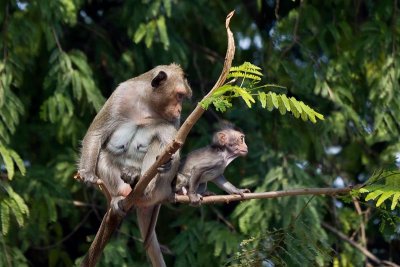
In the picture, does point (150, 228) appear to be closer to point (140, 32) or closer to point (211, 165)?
point (211, 165)

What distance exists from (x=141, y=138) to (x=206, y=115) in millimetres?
3757

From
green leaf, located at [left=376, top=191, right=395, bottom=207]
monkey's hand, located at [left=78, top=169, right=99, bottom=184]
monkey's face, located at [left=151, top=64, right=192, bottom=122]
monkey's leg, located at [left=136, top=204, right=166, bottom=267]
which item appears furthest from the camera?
monkey's face, located at [left=151, top=64, right=192, bottom=122]

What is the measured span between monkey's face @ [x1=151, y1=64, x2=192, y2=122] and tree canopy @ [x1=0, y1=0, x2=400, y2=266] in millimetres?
1618

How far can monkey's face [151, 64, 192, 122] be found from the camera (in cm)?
799

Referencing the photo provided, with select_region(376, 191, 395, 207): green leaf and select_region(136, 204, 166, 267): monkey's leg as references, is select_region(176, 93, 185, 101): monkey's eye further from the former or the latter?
select_region(376, 191, 395, 207): green leaf

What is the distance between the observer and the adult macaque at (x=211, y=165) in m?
8.27

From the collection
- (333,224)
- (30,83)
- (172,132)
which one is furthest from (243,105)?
(172,132)

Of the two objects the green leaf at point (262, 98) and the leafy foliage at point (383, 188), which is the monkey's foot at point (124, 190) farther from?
the green leaf at point (262, 98)

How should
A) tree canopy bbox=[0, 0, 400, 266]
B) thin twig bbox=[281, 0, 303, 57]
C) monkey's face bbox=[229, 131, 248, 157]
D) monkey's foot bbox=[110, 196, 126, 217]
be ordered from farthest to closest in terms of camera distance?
thin twig bbox=[281, 0, 303, 57] < tree canopy bbox=[0, 0, 400, 266] < monkey's face bbox=[229, 131, 248, 157] < monkey's foot bbox=[110, 196, 126, 217]

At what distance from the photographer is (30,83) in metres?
11.4

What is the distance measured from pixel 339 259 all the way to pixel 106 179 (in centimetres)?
363

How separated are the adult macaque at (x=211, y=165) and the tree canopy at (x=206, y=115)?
1056 mm

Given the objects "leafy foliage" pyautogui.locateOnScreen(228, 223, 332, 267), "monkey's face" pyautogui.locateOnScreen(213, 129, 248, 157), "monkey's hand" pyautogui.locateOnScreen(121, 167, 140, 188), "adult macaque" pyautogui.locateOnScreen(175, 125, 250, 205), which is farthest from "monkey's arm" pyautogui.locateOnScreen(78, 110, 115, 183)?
"leafy foliage" pyautogui.locateOnScreen(228, 223, 332, 267)

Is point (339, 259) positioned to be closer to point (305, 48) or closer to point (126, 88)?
point (305, 48)
